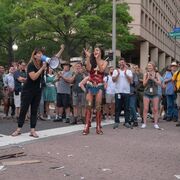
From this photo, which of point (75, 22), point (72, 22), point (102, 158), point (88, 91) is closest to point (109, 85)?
point (88, 91)

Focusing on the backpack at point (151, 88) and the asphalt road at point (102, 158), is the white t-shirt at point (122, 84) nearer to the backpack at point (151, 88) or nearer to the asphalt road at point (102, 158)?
the backpack at point (151, 88)

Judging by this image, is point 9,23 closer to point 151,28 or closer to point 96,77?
point 151,28

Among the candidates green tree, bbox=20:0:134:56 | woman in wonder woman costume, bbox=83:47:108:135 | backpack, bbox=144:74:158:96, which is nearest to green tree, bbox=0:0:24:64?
green tree, bbox=20:0:134:56

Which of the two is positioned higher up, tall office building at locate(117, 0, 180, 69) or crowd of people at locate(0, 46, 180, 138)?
tall office building at locate(117, 0, 180, 69)

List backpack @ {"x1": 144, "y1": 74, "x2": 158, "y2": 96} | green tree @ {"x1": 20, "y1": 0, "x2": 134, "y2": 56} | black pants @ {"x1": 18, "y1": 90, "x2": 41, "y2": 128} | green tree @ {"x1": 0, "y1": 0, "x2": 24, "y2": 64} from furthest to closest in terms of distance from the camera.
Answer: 1. green tree @ {"x1": 0, "y1": 0, "x2": 24, "y2": 64}
2. green tree @ {"x1": 20, "y1": 0, "x2": 134, "y2": 56}
3. backpack @ {"x1": 144, "y1": 74, "x2": 158, "y2": 96}
4. black pants @ {"x1": 18, "y1": 90, "x2": 41, "y2": 128}

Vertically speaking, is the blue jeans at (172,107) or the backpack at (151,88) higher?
the backpack at (151,88)

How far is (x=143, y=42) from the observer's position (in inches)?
2350

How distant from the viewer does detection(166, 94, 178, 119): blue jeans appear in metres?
16.1

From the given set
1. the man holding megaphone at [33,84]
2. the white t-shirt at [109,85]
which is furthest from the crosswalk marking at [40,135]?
the white t-shirt at [109,85]

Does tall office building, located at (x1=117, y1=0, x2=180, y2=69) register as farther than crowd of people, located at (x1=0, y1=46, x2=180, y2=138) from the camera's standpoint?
Yes

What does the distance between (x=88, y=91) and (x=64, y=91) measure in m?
3.31

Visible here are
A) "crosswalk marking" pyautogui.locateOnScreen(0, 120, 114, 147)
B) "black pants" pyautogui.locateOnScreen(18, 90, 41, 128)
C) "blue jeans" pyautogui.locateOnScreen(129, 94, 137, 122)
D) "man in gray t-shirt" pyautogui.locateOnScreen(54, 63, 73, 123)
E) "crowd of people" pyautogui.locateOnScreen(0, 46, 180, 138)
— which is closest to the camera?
"crosswalk marking" pyautogui.locateOnScreen(0, 120, 114, 147)

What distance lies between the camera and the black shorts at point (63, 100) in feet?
48.7

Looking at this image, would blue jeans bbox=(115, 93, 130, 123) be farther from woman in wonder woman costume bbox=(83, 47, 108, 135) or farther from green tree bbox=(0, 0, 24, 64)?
green tree bbox=(0, 0, 24, 64)
